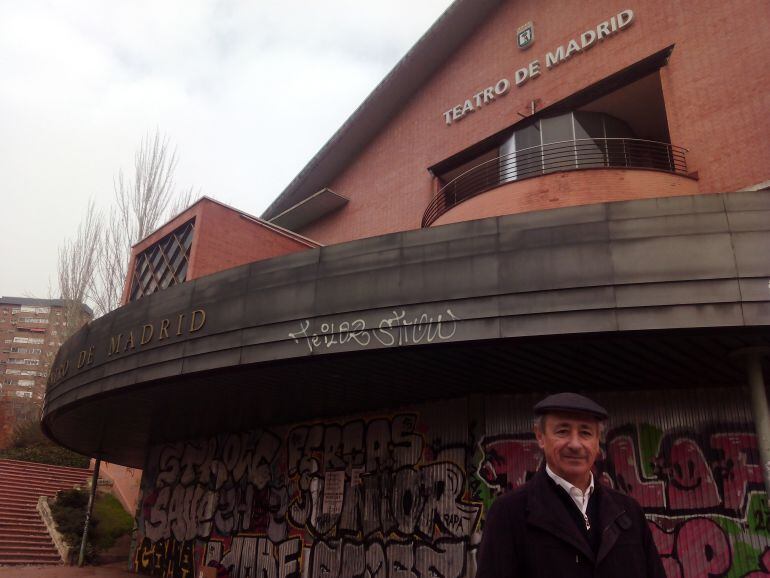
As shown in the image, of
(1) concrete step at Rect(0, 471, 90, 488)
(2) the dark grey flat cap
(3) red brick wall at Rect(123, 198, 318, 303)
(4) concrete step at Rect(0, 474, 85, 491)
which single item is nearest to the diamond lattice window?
(3) red brick wall at Rect(123, 198, 318, 303)

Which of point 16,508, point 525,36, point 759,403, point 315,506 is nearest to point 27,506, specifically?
point 16,508

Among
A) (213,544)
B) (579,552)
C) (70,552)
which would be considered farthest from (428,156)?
(70,552)

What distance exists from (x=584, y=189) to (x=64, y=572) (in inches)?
656

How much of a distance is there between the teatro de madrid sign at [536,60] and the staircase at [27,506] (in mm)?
17947

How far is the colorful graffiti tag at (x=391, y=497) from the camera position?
8.96 metres

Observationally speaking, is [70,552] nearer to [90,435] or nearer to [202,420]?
[90,435]

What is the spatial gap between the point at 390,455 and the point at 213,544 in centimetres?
605

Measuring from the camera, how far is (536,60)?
1405 centimetres

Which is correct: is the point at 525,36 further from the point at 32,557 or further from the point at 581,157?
the point at 32,557

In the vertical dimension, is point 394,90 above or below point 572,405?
above

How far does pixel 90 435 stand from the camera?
1697 cm

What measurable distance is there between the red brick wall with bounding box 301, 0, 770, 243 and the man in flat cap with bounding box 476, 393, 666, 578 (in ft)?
30.0

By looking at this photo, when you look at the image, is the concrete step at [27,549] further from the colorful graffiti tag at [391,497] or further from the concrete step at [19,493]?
the colorful graffiti tag at [391,497]

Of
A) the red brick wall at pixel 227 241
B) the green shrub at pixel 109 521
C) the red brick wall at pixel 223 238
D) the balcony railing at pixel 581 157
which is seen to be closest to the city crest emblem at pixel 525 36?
the balcony railing at pixel 581 157
